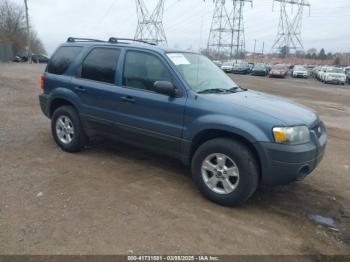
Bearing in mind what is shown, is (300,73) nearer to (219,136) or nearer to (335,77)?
(335,77)

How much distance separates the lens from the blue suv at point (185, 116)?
14.0 feet

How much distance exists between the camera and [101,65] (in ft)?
18.9

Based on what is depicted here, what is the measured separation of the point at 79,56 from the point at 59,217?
2951mm

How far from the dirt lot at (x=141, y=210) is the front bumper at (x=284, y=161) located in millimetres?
485

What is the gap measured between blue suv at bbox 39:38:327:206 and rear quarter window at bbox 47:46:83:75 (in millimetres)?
19

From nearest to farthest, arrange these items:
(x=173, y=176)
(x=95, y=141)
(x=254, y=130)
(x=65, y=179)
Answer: (x=254, y=130), (x=65, y=179), (x=173, y=176), (x=95, y=141)

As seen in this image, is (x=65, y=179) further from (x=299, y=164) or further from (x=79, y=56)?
(x=299, y=164)

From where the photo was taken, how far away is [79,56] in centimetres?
608

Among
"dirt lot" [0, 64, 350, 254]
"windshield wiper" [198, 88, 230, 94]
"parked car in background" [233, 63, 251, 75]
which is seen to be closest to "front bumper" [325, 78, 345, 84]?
"parked car in background" [233, 63, 251, 75]

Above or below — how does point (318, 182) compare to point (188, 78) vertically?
below

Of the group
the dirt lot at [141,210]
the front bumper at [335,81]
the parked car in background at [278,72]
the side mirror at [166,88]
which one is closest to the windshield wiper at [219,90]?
the side mirror at [166,88]

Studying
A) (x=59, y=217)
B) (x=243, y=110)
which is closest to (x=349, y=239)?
(x=243, y=110)

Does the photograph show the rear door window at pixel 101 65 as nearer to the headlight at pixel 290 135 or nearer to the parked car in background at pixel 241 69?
the headlight at pixel 290 135

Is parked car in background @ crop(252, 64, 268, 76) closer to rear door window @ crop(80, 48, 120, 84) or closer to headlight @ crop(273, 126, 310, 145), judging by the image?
rear door window @ crop(80, 48, 120, 84)
